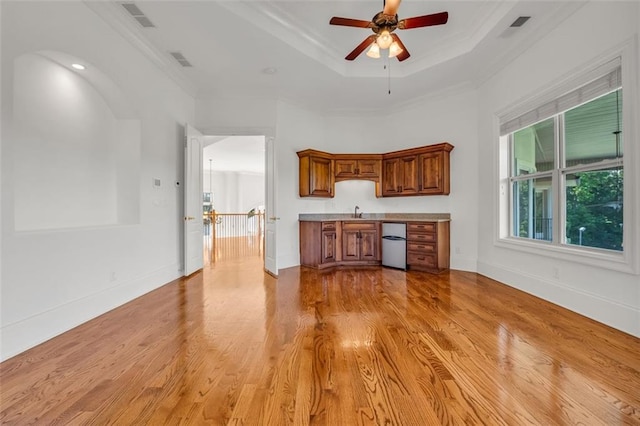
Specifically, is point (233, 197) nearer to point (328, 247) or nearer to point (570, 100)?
point (328, 247)

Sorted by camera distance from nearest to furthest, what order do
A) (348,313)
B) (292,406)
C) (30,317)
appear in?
(292,406)
(30,317)
(348,313)

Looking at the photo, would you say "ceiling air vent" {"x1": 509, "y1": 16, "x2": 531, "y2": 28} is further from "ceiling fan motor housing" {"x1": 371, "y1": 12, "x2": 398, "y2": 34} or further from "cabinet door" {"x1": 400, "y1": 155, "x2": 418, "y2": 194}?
"cabinet door" {"x1": 400, "y1": 155, "x2": 418, "y2": 194}

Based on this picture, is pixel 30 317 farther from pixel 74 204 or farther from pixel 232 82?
pixel 232 82

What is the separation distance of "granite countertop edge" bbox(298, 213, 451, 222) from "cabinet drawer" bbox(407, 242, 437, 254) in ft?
1.36

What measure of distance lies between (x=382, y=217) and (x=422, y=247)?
3.80 feet

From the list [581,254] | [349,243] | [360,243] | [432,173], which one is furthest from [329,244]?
[581,254]

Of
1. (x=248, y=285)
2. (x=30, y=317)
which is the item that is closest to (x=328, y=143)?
(x=248, y=285)

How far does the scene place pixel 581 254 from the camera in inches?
108

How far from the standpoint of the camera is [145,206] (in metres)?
3.55

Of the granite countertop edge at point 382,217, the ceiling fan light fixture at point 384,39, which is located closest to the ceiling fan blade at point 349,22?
the ceiling fan light fixture at point 384,39

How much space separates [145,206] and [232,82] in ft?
7.70

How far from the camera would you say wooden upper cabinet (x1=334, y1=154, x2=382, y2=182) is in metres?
5.34

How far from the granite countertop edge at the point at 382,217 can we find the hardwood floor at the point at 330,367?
1964mm

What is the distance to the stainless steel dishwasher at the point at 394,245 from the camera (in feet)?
15.6
